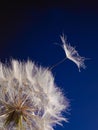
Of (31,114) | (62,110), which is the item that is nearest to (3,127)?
(31,114)

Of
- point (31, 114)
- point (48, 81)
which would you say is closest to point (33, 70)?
point (48, 81)

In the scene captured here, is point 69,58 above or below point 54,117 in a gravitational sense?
above

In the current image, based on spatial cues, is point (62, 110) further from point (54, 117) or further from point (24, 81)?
point (24, 81)

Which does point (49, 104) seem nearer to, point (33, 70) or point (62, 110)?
point (62, 110)

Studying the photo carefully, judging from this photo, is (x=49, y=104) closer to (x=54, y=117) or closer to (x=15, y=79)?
(x=54, y=117)

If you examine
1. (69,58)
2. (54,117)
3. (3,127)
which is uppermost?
(69,58)

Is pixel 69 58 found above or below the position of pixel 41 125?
above
